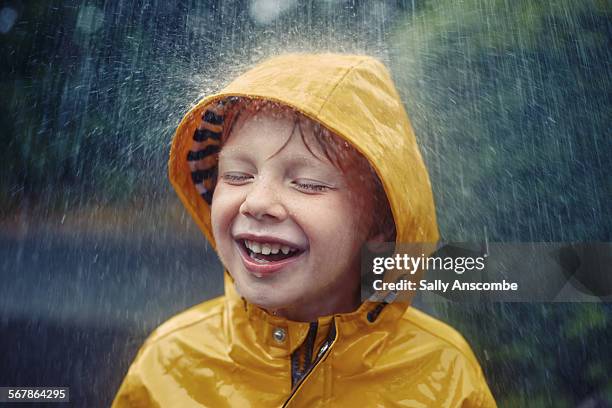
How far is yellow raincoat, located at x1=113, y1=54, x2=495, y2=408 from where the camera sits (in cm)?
92

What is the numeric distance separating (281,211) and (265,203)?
28 mm

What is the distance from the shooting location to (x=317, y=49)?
158cm

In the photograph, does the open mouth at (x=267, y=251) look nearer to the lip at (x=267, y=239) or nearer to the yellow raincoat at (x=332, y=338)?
the lip at (x=267, y=239)

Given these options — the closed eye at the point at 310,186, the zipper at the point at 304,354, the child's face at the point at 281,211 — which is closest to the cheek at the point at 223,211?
the child's face at the point at 281,211

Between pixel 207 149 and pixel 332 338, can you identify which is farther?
pixel 207 149

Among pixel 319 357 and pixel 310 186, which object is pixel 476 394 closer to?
pixel 319 357

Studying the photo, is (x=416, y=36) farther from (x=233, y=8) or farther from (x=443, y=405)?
(x=443, y=405)

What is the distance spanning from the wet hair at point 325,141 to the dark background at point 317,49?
1.37ft

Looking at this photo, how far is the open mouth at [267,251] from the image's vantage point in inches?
35.4

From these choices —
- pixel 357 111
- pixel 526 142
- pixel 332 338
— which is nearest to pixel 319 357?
pixel 332 338

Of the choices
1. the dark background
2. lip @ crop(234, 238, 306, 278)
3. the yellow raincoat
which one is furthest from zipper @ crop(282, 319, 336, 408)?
the dark background

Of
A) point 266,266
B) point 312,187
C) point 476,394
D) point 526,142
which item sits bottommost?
point 476,394

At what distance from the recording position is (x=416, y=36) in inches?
62.6

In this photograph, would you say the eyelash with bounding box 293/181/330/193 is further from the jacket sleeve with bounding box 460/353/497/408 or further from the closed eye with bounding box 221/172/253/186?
the jacket sleeve with bounding box 460/353/497/408
